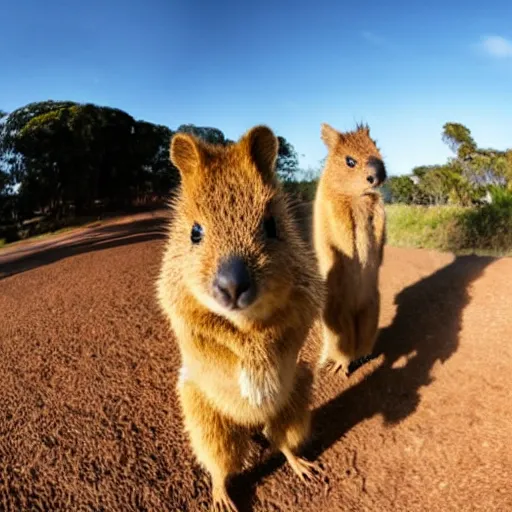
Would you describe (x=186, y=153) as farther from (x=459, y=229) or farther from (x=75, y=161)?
(x=75, y=161)

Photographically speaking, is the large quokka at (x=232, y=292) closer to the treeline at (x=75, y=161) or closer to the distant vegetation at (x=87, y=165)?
the distant vegetation at (x=87, y=165)

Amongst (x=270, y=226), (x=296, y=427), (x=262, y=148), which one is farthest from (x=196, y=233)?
(x=296, y=427)

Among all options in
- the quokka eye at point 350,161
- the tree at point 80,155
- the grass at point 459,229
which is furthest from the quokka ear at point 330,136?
the tree at point 80,155

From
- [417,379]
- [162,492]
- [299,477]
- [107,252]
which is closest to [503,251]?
[417,379]

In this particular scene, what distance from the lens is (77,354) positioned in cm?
496

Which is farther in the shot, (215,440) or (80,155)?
(80,155)

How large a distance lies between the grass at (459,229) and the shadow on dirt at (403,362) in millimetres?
5977

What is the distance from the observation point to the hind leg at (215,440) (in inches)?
131

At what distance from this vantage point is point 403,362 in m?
5.37

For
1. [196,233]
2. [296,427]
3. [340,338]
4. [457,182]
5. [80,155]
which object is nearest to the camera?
[196,233]

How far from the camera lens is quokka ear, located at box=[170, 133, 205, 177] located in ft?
9.64

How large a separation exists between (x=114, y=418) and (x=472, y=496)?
9.73 ft

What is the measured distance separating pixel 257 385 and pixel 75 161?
2757 centimetres

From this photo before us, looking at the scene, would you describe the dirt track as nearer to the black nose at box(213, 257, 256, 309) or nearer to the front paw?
the front paw
